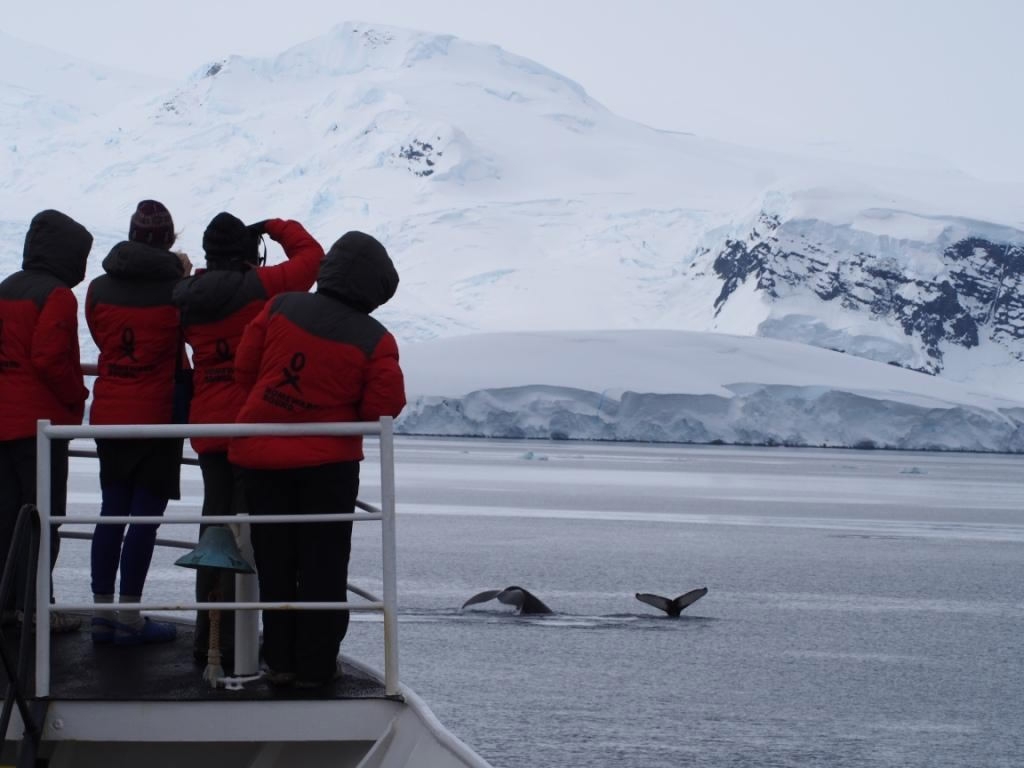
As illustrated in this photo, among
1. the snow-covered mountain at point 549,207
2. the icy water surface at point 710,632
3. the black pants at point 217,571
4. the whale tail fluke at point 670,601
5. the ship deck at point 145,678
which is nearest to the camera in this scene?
the ship deck at point 145,678

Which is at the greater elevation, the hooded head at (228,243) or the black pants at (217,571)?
the hooded head at (228,243)

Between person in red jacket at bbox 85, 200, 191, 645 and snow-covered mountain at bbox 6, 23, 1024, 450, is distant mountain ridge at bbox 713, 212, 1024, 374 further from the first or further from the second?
person in red jacket at bbox 85, 200, 191, 645

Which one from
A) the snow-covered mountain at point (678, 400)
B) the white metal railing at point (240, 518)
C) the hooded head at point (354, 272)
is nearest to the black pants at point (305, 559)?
the white metal railing at point (240, 518)

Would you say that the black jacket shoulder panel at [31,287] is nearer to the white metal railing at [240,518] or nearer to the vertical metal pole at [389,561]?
the white metal railing at [240,518]

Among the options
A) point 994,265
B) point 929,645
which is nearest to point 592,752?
point 929,645

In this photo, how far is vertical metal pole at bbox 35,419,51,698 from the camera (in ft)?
10.5

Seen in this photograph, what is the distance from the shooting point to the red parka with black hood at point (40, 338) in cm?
403

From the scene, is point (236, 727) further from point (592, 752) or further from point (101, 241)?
point (101, 241)

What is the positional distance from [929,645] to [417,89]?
122 m

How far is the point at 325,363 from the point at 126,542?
93 cm

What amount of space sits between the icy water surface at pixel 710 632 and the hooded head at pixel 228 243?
2.26 m

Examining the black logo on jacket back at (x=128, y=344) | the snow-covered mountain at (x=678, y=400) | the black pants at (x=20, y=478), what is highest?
the black logo on jacket back at (x=128, y=344)

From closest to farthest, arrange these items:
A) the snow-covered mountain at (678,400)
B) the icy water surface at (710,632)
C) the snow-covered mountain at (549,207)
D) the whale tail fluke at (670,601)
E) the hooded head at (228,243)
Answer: the hooded head at (228,243), the icy water surface at (710,632), the whale tail fluke at (670,601), the snow-covered mountain at (678,400), the snow-covered mountain at (549,207)

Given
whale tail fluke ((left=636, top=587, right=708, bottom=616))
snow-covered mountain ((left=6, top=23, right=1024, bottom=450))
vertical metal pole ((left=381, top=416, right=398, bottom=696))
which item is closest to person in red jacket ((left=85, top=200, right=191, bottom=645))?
vertical metal pole ((left=381, top=416, right=398, bottom=696))
